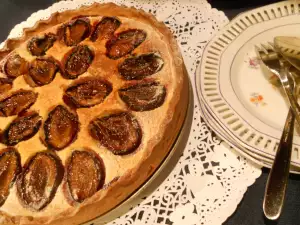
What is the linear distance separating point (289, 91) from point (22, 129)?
714mm

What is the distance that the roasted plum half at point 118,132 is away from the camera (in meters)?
0.99

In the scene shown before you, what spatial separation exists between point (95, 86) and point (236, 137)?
1.34 feet

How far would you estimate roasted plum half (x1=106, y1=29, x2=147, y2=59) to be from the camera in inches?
46.3

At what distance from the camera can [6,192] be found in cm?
100

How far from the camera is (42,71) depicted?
1.21 meters

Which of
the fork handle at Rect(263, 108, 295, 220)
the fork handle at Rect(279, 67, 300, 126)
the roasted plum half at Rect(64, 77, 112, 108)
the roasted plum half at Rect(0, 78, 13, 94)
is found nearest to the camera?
the fork handle at Rect(263, 108, 295, 220)

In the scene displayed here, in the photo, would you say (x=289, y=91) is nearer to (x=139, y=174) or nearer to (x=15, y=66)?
(x=139, y=174)

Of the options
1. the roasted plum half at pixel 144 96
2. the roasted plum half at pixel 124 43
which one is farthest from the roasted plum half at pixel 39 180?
the roasted plum half at pixel 124 43

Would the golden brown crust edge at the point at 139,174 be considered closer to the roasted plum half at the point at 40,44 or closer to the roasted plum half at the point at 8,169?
the roasted plum half at the point at 8,169

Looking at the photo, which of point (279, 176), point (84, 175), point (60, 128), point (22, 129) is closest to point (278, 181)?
point (279, 176)

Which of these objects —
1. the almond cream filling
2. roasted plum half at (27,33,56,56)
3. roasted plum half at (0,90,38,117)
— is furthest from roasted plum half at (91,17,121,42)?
roasted plum half at (0,90,38,117)

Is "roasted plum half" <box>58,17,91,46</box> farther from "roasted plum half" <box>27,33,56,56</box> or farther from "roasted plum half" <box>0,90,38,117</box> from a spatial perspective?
"roasted plum half" <box>0,90,38,117</box>

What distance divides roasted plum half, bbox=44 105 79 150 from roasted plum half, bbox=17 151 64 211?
4 cm

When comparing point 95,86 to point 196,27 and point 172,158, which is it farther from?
point 196,27
